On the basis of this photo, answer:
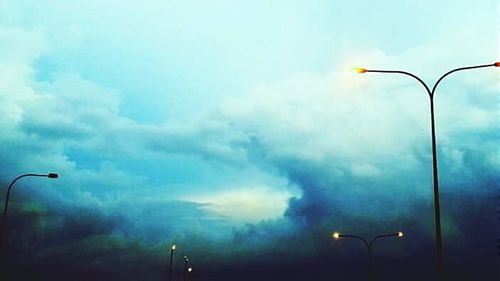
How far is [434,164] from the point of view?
Result: 86.4ft

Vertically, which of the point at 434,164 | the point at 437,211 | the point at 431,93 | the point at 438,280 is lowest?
the point at 438,280

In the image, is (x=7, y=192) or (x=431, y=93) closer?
(x=431, y=93)

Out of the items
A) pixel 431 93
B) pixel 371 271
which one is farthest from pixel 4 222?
pixel 371 271

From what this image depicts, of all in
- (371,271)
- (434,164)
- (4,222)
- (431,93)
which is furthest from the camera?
(371,271)

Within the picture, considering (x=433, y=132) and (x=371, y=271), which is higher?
(x=433, y=132)

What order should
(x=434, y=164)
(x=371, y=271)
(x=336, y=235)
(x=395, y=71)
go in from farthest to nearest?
(x=336, y=235)
(x=371, y=271)
(x=395, y=71)
(x=434, y=164)

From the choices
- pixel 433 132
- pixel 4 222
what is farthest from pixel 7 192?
pixel 433 132

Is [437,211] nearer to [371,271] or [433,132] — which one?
[433,132]

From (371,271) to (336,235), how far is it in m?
6.97

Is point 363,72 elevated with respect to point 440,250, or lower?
elevated

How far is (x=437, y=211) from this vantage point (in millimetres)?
25719

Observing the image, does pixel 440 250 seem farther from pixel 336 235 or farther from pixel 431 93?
pixel 336 235

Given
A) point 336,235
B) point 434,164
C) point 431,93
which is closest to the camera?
point 434,164

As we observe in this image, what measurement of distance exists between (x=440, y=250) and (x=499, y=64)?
9193 mm
